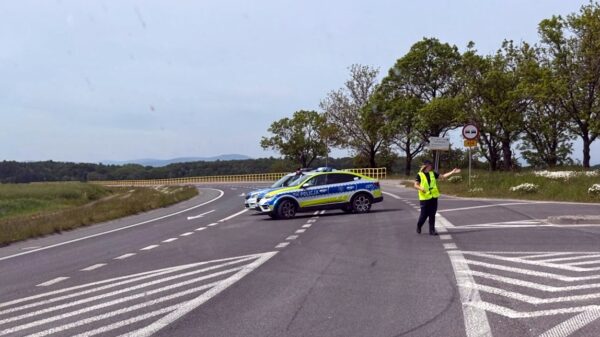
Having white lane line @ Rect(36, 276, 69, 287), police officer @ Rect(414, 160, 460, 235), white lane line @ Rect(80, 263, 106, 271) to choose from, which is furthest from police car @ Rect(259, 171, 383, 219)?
white lane line @ Rect(36, 276, 69, 287)

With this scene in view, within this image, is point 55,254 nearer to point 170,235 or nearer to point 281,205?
point 170,235

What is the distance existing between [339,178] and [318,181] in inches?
28.8

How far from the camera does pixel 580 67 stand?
158 ft

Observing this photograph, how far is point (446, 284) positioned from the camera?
8656mm

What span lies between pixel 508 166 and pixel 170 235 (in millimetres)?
46679

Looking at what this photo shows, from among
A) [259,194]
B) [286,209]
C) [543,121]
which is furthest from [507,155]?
[286,209]

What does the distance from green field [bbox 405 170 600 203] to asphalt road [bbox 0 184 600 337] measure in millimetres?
9469

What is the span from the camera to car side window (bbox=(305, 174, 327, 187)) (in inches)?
891

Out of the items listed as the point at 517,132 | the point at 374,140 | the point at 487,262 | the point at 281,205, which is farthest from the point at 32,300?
the point at 374,140

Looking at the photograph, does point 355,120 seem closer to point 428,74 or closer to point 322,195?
point 428,74

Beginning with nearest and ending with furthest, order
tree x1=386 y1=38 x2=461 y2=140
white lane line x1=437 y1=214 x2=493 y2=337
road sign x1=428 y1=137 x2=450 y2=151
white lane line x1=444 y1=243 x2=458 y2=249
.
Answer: white lane line x1=437 y1=214 x2=493 y2=337 < white lane line x1=444 y1=243 x2=458 y2=249 < road sign x1=428 y1=137 x2=450 y2=151 < tree x1=386 y1=38 x2=461 y2=140

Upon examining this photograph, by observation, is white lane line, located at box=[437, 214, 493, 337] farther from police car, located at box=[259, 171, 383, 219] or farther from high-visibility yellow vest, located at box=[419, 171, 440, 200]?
police car, located at box=[259, 171, 383, 219]

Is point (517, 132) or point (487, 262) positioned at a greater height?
point (517, 132)

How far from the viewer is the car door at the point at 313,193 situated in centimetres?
2239
